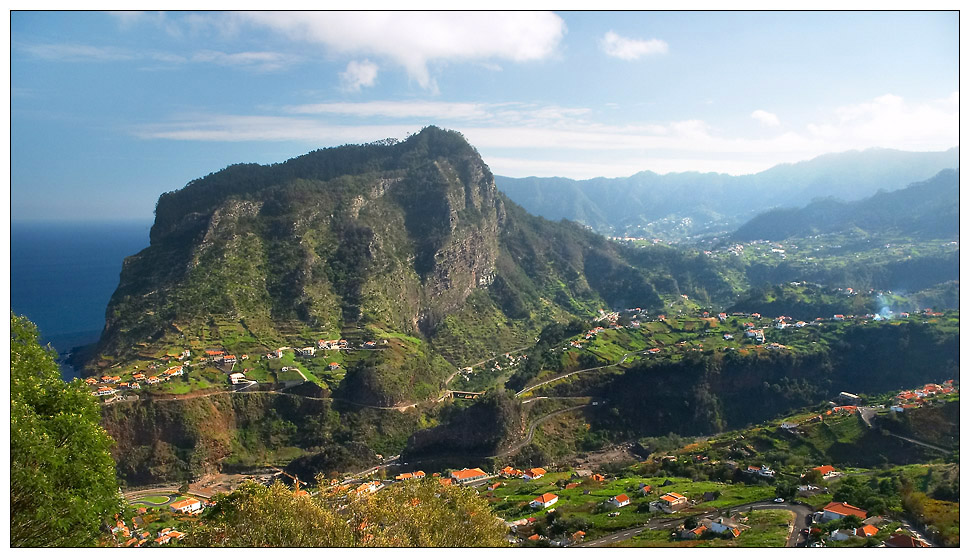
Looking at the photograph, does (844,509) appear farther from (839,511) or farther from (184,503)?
→ (184,503)

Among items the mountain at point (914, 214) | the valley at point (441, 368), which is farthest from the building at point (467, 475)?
the mountain at point (914, 214)

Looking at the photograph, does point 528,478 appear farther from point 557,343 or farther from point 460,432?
point 557,343

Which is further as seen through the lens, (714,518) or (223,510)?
(714,518)

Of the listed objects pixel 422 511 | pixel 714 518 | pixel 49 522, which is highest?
pixel 49 522

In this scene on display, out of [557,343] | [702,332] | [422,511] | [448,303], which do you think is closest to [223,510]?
[422,511]

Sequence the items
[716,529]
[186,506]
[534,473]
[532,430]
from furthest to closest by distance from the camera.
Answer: [532,430]
[534,473]
[186,506]
[716,529]

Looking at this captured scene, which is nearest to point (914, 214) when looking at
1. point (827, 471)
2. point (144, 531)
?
point (827, 471)
